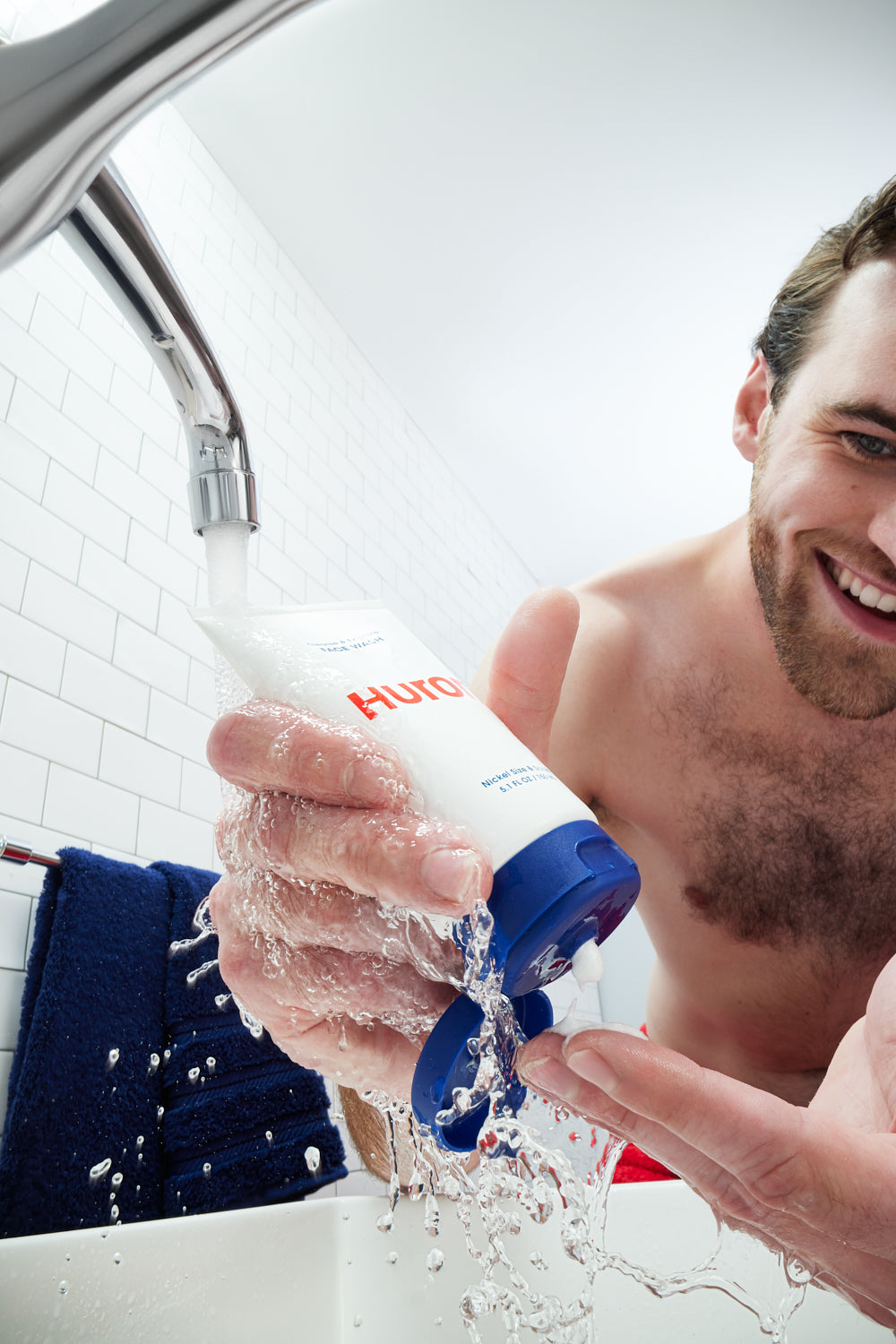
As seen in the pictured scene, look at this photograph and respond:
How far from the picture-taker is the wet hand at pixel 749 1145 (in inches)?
14.1

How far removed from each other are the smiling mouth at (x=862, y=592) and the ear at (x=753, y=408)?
0.25 meters

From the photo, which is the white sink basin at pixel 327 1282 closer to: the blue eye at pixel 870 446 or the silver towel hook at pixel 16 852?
the silver towel hook at pixel 16 852

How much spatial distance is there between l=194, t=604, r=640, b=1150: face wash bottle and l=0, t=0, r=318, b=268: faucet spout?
22 cm

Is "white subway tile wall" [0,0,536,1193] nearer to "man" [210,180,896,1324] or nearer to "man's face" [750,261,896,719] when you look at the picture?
"man" [210,180,896,1324]

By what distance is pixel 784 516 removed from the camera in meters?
0.96

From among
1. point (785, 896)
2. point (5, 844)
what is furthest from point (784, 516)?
point (5, 844)

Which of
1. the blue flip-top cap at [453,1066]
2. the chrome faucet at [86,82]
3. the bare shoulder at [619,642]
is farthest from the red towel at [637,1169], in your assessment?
the chrome faucet at [86,82]

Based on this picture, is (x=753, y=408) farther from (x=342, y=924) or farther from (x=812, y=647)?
(x=342, y=924)

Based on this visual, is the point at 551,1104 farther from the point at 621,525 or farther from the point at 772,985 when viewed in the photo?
the point at 621,525

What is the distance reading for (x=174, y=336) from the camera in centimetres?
45

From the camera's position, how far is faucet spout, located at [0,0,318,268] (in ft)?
0.81

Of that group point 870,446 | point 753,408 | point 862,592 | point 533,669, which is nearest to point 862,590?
point 862,592

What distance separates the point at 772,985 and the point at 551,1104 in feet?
2.10

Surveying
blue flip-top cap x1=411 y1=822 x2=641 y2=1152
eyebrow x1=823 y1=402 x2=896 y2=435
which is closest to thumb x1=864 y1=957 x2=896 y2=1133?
blue flip-top cap x1=411 y1=822 x2=641 y2=1152
